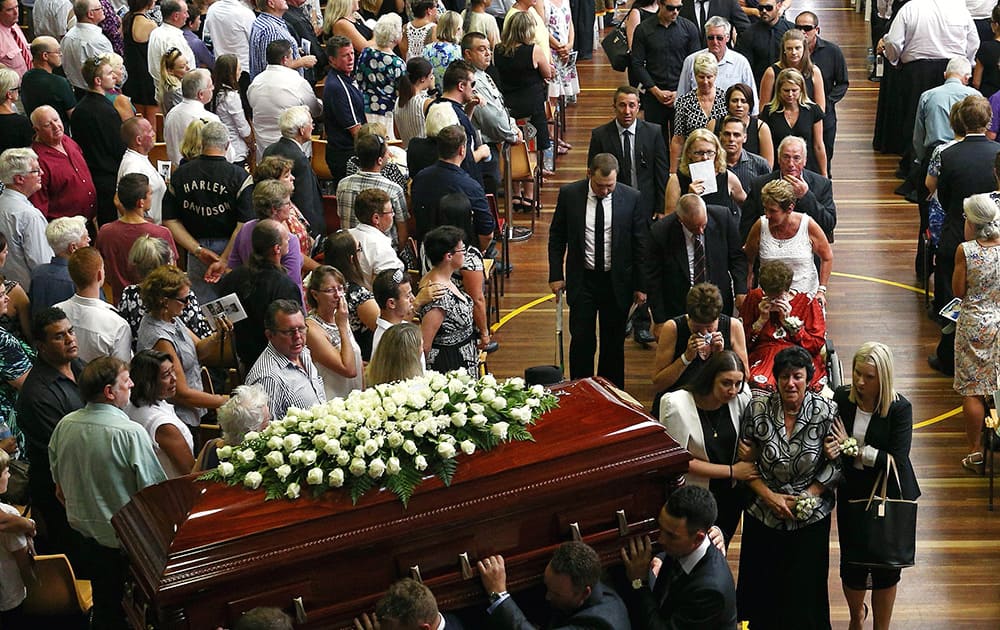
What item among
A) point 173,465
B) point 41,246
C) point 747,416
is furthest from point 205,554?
point 41,246

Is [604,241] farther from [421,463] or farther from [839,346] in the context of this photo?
[421,463]

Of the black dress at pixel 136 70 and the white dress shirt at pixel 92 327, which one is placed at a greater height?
the black dress at pixel 136 70

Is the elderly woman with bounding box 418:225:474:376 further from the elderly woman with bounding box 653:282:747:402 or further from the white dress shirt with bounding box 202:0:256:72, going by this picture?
the white dress shirt with bounding box 202:0:256:72

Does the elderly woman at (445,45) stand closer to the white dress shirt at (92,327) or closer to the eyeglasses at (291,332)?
the white dress shirt at (92,327)

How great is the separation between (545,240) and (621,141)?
179 centimetres

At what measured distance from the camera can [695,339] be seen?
5.84 m

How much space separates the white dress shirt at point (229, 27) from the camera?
9953 mm

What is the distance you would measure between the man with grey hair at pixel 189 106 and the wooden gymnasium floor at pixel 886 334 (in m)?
2.32

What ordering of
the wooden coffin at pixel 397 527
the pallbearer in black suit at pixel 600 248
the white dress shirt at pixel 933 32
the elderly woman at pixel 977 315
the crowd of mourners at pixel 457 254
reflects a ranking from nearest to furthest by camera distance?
the wooden coffin at pixel 397 527 → the crowd of mourners at pixel 457 254 → the elderly woman at pixel 977 315 → the pallbearer in black suit at pixel 600 248 → the white dress shirt at pixel 933 32

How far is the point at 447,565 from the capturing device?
427cm

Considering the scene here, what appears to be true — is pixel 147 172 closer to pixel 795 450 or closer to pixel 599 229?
pixel 599 229

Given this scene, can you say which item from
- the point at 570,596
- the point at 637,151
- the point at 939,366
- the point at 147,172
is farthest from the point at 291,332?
the point at 939,366

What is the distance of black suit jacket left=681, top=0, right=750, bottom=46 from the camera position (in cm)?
1057

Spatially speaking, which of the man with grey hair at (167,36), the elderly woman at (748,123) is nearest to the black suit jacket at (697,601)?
the elderly woman at (748,123)
